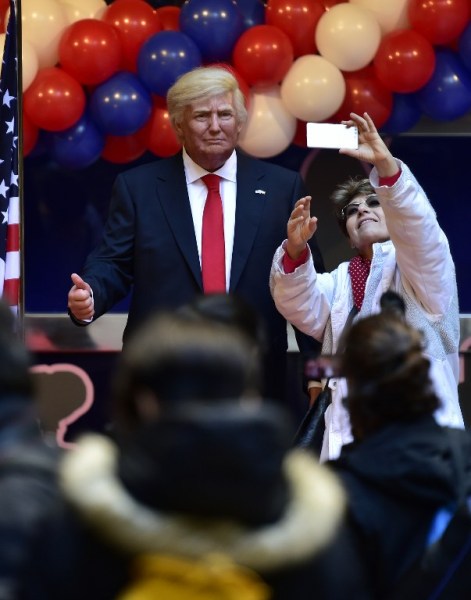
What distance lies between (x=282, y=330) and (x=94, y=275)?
0.66 metres

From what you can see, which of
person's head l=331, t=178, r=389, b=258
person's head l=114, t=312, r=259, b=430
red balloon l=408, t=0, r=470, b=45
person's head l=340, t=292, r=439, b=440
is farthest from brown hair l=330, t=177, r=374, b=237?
person's head l=114, t=312, r=259, b=430

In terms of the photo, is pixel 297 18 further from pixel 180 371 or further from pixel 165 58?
pixel 180 371

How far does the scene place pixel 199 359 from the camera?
149 cm

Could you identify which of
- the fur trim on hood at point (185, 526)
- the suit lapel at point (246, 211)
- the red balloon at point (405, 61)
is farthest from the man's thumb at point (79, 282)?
the fur trim on hood at point (185, 526)

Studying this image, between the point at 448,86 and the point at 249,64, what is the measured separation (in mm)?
755

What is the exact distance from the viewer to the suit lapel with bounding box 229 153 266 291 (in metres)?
3.71

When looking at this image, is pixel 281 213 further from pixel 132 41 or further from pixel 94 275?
pixel 132 41

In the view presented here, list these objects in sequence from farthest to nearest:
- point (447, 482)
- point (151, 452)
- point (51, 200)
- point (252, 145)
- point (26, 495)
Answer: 1. point (51, 200)
2. point (252, 145)
3. point (447, 482)
4. point (26, 495)
5. point (151, 452)

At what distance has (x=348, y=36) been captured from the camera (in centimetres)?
426

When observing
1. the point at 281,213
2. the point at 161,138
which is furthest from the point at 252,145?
the point at 281,213

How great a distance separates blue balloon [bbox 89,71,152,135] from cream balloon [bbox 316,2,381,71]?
2.34 ft

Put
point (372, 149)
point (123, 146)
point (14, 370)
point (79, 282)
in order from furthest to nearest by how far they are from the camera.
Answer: point (123, 146)
point (79, 282)
point (372, 149)
point (14, 370)

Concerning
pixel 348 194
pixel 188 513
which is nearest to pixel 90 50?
pixel 348 194

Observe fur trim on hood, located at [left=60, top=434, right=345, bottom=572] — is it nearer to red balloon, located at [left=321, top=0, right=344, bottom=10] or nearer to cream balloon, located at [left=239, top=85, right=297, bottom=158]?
cream balloon, located at [left=239, top=85, right=297, bottom=158]
